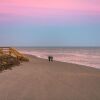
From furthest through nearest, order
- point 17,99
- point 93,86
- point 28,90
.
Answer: point 93,86, point 28,90, point 17,99

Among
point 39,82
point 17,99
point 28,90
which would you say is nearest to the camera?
point 17,99

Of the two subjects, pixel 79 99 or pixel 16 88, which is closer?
pixel 79 99

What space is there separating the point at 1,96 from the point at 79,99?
2.80 m

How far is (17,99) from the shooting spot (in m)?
11.2

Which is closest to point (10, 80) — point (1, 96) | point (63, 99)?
point (1, 96)

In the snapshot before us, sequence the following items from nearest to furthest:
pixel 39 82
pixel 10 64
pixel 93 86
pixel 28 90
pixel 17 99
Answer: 1. pixel 17 99
2. pixel 28 90
3. pixel 93 86
4. pixel 39 82
5. pixel 10 64

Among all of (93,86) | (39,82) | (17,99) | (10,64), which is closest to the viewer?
(17,99)

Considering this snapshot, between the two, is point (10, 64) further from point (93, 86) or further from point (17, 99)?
point (17, 99)

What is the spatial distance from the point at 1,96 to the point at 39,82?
3845 millimetres

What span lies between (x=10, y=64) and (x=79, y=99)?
11618 millimetres

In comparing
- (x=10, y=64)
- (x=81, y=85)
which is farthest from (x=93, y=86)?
(x=10, y=64)

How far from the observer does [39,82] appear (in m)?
15.3

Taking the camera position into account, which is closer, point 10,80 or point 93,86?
point 93,86

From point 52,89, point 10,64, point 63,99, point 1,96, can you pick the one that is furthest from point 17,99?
point 10,64
